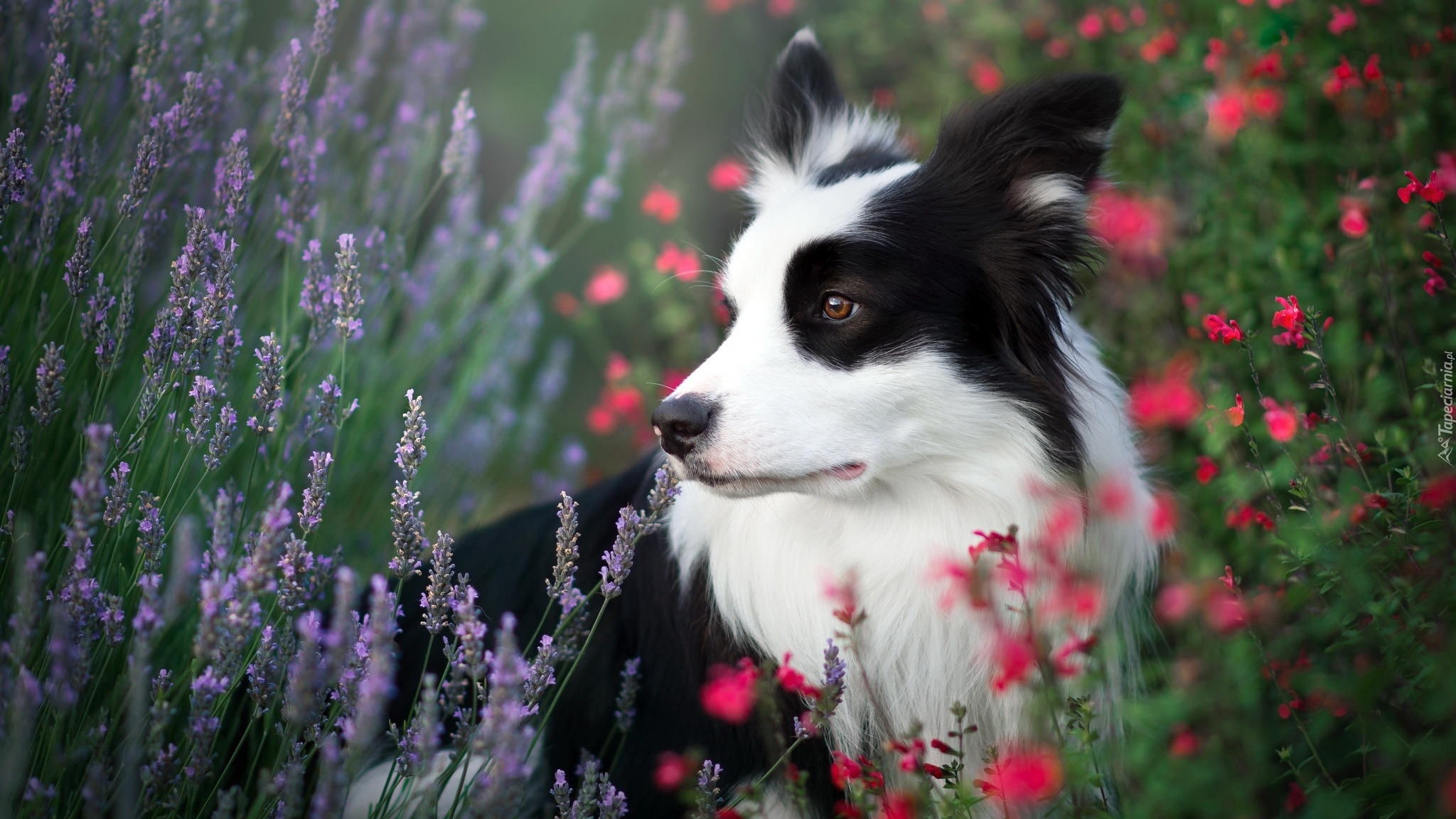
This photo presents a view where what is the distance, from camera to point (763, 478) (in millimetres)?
1915

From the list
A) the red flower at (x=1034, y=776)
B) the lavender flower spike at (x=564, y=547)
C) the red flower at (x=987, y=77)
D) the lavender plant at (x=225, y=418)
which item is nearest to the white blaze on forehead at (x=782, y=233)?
the lavender plant at (x=225, y=418)

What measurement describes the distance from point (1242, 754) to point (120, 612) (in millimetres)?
1487

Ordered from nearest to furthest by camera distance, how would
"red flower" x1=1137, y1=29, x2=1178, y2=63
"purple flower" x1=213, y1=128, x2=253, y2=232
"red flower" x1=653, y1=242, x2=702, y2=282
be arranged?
1. "purple flower" x1=213, y1=128, x2=253, y2=232
2. "red flower" x1=1137, y1=29, x2=1178, y2=63
3. "red flower" x1=653, y1=242, x2=702, y2=282

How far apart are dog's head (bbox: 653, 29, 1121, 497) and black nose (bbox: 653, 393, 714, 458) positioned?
3 cm

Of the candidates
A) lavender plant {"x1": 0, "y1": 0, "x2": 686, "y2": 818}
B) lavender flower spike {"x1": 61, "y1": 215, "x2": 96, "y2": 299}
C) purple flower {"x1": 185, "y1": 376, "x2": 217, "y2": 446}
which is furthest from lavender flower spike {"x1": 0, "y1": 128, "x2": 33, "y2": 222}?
purple flower {"x1": 185, "y1": 376, "x2": 217, "y2": 446}

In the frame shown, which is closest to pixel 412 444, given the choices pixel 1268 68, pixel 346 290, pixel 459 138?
pixel 346 290

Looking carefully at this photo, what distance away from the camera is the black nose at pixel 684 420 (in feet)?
6.17

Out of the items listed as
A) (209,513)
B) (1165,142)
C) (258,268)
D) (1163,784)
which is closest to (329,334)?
(258,268)

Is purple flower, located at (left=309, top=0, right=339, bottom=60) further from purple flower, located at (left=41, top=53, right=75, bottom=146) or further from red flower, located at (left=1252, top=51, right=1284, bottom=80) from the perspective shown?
red flower, located at (left=1252, top=51, right=1284, bottom=80)

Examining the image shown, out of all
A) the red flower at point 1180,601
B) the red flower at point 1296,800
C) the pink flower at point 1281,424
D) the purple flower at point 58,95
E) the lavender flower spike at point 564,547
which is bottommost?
the red flower at point 1296,800

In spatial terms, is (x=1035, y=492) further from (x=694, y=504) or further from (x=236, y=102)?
(x=236, y=102)

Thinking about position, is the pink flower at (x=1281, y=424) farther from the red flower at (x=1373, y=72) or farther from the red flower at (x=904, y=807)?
the red flower at (x=1373, y=72)

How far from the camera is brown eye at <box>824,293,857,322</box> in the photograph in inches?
83.1

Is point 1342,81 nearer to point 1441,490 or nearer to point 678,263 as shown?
point 1441,490
